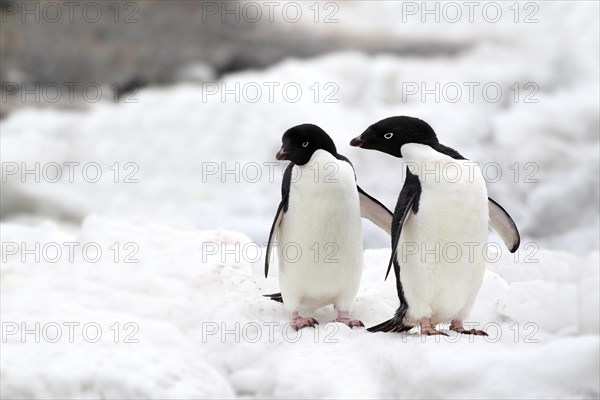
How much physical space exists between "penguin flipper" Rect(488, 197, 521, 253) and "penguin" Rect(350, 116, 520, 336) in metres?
0.07

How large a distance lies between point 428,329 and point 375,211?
0.35 m

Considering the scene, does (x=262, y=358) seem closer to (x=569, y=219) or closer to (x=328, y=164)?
(x=328, y=164)

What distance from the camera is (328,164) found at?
1883mm

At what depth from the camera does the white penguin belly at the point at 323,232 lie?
74.0 inches

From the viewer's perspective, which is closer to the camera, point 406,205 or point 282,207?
point 406,205

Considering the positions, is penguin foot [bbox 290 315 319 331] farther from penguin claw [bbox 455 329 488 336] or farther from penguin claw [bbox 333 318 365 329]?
penguin claw [bbox 455 329 488 336]

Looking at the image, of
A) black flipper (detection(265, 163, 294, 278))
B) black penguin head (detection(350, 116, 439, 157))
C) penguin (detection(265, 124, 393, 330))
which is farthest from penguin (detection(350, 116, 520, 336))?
black flipper (detection(265, 163, 294, 278))

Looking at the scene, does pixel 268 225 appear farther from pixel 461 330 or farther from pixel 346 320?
pixel 461 330

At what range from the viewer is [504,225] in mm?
1903

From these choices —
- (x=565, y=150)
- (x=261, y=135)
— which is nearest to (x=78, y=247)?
(x=261, y=135)

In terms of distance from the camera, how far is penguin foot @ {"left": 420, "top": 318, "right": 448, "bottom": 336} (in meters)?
1.75

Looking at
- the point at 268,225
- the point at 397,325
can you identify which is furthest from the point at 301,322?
the point at 268,225

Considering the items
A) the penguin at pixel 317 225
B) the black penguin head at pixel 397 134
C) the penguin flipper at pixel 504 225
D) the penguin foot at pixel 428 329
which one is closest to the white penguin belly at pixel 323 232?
the penguin at pixel 317 225

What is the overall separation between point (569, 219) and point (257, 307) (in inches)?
123
